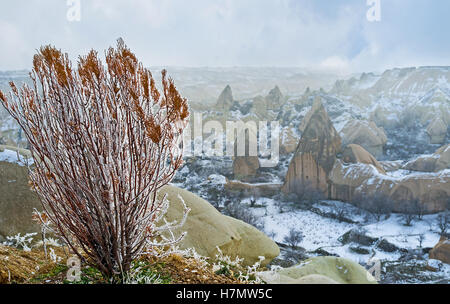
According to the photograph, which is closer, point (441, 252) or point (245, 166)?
point (441, 252)

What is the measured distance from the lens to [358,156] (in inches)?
282

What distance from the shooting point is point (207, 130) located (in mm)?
6387

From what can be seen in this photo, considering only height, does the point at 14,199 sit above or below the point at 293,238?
above

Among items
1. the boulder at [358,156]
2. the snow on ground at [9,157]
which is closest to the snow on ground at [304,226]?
the boulder at [358,156]

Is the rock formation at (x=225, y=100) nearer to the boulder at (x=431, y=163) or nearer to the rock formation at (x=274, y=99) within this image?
the rock formation at (x=274, y=99)

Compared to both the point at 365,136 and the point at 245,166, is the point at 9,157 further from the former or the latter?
the point at 365,136

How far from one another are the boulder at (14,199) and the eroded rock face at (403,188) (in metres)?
6.01

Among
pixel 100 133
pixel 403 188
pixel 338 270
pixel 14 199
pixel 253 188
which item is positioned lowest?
pixel 253 188

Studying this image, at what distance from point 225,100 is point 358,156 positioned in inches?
139

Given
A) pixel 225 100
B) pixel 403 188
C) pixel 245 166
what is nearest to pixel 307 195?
pixel 245 166

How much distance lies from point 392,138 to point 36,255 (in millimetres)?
7202

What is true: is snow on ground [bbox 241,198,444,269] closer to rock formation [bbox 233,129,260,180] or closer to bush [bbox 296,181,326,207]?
bush [bbox 296,181,326,207]

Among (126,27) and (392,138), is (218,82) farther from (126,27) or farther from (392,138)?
(392,138)

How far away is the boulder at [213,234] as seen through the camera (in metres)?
2.40
